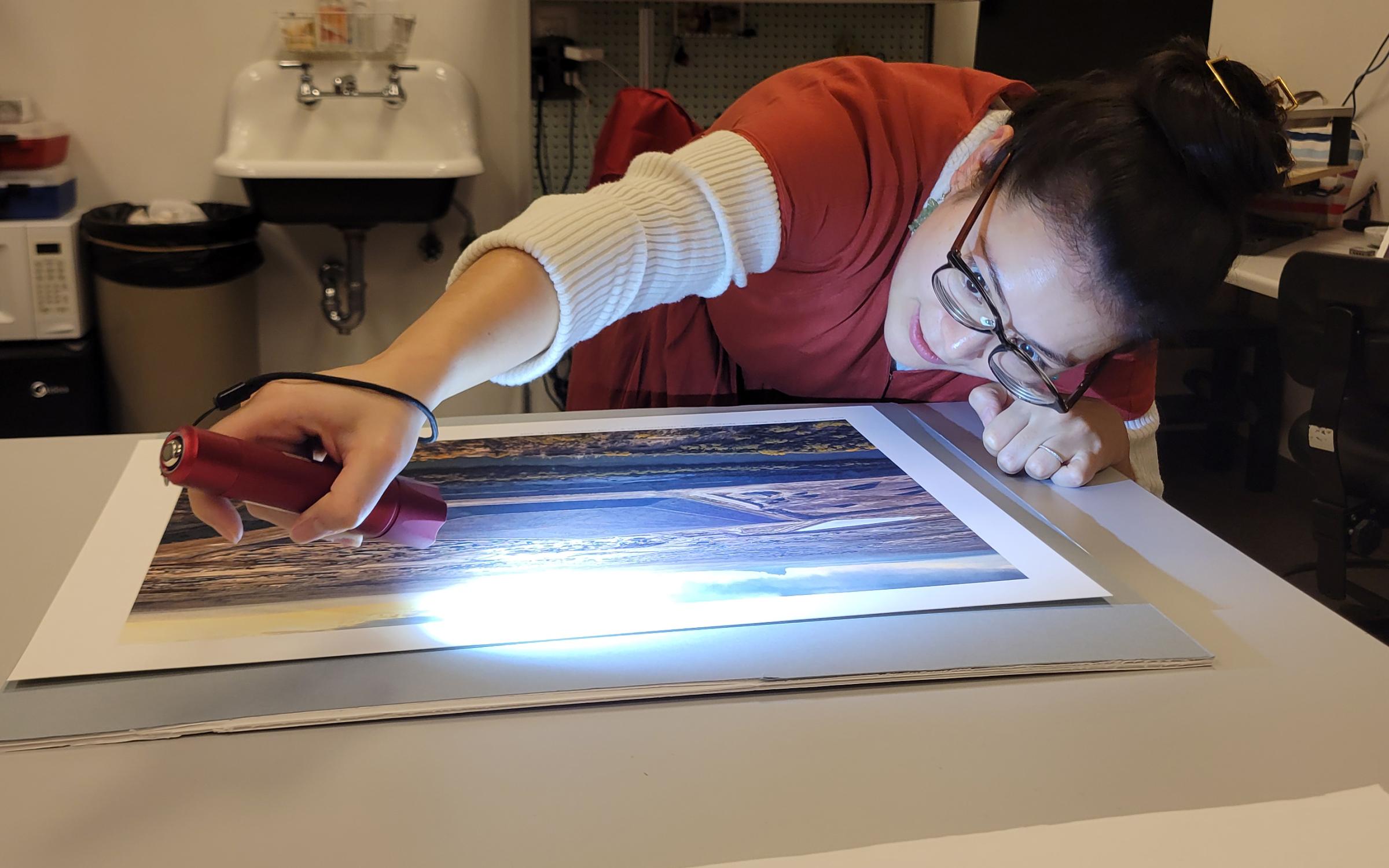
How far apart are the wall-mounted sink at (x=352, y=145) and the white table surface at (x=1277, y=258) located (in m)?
1.64

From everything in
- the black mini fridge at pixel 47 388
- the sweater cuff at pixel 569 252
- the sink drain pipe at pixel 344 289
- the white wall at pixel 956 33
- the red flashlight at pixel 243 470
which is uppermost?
the white wall at pixel 956 33

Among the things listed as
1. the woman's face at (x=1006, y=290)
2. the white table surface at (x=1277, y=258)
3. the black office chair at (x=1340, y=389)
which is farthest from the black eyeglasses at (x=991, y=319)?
the white table surface at (x=1277, y=258)

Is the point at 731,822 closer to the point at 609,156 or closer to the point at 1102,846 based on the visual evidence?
the point at 1102,846

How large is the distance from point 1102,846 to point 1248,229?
22.2 inches

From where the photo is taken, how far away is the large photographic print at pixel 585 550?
2.06 feet

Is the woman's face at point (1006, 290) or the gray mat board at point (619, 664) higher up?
the woman's face at point (1006, 290)

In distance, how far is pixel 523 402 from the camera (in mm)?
2738

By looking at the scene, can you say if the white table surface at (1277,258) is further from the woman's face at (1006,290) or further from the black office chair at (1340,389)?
the woman's face at (1006,290)

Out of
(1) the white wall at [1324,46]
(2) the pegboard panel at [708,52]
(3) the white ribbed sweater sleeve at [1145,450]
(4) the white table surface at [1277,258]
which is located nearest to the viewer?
(3) the white ribbed sweater sleeve at [1145,450]

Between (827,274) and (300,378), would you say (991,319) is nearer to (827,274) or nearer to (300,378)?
(827,274)

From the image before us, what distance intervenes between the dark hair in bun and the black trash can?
200 cm

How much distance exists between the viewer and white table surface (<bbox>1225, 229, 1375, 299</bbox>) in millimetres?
1944

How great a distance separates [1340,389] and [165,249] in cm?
232

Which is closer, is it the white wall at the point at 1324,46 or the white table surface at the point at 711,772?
the white table surface at the point at 711,772
